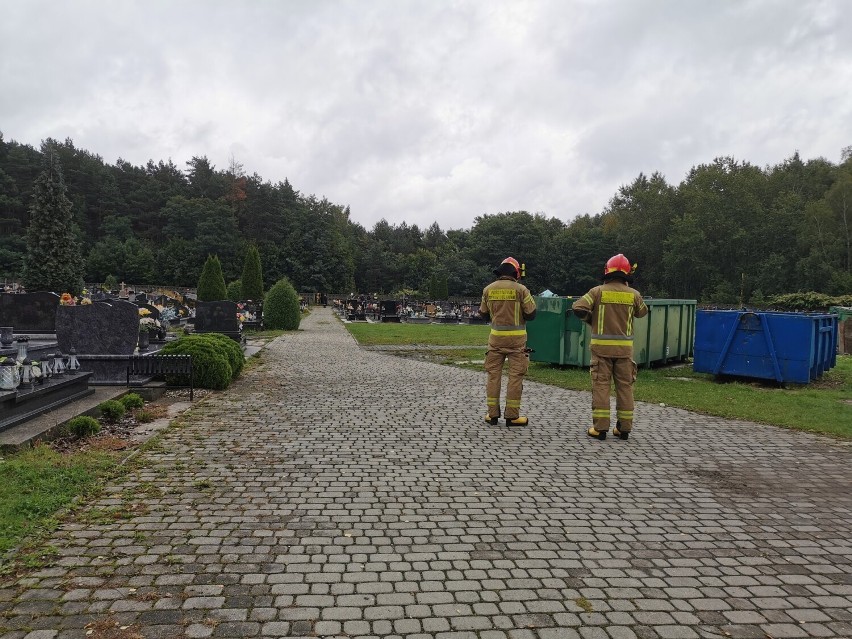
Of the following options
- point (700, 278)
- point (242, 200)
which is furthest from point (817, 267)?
point (242, 200)

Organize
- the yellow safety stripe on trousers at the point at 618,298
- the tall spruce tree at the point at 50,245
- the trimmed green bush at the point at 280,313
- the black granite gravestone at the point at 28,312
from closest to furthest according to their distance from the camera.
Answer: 1. the yellow safety stripe on trousers at the point at 618,298
2. the black granite gravestone at the point at 28,312
3. the trimmed green bush at the point at 280,313
4. the tall spruce tree at the point at 50,245

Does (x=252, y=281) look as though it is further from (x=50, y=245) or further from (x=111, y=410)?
(x=111, y=410)

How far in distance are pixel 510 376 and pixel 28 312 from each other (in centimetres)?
1142

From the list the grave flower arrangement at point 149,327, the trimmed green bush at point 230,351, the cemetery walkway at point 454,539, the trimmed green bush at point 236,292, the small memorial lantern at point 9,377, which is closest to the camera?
the cemetery walkway at point 454,539

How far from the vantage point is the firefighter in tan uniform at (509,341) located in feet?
24.6

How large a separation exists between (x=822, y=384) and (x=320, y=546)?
12101mm

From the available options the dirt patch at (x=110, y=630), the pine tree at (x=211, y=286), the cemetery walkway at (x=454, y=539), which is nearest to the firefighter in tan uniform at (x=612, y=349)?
the cemetery walkway at (x=454, y=539)

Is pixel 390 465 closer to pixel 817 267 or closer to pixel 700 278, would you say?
pixel 817 267

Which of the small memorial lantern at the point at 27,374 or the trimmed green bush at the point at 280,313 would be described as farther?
the trimmed green bush at the point at 280,313

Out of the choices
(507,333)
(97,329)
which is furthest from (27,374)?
(507,333)

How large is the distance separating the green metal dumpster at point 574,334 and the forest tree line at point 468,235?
41122mm

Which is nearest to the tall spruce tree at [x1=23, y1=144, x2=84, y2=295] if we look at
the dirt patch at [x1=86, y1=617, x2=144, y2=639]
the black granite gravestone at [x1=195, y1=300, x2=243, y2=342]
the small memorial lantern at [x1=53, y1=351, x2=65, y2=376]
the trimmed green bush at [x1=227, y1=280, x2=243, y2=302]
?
the trimmed green bush at [x1=227, y1=280, x2=243, y2=302]

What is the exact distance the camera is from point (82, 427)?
20.8 ft

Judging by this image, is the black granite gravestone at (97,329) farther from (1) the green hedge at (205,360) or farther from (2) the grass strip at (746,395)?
(2) the grass strip at (746,395)
